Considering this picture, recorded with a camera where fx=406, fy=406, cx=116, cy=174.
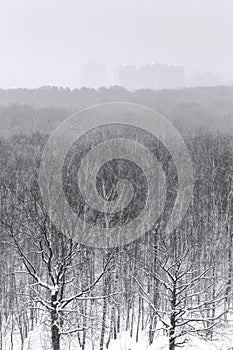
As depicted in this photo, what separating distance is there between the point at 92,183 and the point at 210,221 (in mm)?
8654

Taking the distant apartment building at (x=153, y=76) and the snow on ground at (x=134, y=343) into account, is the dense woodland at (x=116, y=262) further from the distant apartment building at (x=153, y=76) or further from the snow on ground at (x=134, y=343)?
the distant apartment building at (x=153, y=76)

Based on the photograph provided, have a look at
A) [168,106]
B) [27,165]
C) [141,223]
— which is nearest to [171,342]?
[141,223]

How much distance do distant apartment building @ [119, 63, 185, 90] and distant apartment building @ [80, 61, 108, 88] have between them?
2270 cm

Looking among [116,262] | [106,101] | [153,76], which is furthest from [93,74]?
[116,262]

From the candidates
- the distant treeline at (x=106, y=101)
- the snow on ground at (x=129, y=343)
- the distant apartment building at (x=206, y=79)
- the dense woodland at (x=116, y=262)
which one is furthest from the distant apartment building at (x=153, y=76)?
the snow on ground at (x=129, y=343)

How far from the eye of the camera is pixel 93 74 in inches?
6161

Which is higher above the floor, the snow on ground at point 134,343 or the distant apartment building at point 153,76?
the distant apartment building at point 153,76

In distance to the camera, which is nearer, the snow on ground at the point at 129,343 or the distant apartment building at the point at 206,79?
the snow on ground at the point at 129,343

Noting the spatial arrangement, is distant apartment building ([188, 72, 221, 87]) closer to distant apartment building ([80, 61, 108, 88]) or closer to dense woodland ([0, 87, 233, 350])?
distant apartment building ([80, 61, 108, 88])

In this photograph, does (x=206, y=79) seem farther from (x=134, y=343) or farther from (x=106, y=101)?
(x=134, y=343)

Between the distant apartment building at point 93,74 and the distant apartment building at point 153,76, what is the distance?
74.5 feet

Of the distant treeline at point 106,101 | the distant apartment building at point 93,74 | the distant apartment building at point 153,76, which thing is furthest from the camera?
the distant apartment building at point 93,74

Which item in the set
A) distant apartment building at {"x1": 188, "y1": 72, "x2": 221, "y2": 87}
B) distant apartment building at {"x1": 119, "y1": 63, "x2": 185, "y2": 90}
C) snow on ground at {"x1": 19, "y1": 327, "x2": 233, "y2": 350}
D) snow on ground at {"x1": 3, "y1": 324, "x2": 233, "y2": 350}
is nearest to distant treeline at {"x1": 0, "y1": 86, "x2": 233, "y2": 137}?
distant apartment building at {"x1": 119, "y1": 63, "x2": 185, "y2": 90}

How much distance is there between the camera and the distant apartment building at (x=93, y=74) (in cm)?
15238
